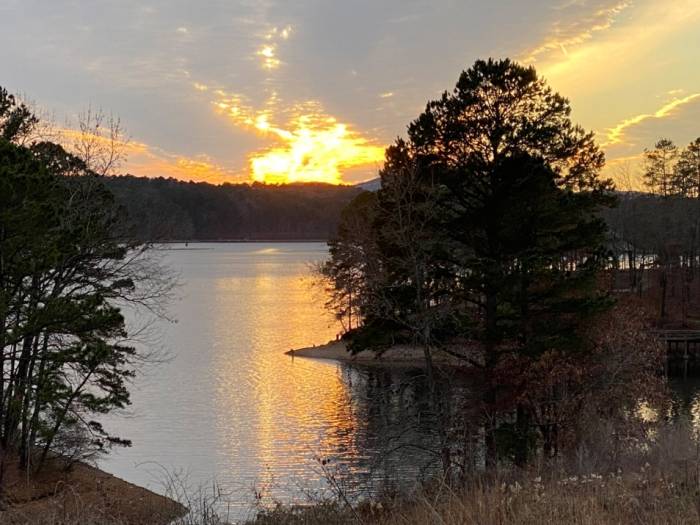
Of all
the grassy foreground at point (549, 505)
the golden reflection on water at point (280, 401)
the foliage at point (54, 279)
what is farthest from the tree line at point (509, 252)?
the grassy foreground at point (549, 505)

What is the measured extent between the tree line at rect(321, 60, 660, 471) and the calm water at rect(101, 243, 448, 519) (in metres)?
3.24

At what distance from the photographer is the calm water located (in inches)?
953

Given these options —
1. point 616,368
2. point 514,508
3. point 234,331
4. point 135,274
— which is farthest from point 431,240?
point 234,331

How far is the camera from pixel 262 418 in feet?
108

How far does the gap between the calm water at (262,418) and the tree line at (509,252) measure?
10.6 feet

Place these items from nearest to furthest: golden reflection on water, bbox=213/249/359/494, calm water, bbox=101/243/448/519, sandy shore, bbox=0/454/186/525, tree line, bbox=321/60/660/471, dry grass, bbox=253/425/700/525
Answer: dry grass, bbox=253/425/700/525 → sandy shore, bbox=0/454/186/525 → tree line, bbox=321/60/660/471 → calm water, bbox=101/243/448/519 → golden reflection on water, bbox=213/249/359/494

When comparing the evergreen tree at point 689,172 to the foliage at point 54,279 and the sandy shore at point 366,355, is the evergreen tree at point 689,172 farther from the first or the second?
the foliage at point 54,279

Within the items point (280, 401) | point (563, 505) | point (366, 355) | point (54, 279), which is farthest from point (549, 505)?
point (366, 355)

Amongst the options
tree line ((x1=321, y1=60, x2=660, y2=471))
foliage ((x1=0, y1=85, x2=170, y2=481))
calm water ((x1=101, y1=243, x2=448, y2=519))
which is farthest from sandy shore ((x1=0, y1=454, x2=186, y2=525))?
tree line ((x1=321, y1=60, x2=660, y2=471))

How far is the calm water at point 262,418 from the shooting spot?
24.2 m

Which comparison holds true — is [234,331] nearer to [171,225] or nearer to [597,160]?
[171,225]

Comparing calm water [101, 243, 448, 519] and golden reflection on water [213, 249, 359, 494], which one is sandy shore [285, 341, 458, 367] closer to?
calm water [101, 243, 448, 519]

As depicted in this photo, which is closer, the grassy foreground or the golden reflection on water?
the grassy foreground

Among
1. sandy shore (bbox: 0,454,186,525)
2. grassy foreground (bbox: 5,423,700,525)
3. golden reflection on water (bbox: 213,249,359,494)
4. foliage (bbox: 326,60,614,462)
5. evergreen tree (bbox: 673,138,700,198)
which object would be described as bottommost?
golden reflection on water (bbox: 213,249,359,494)
